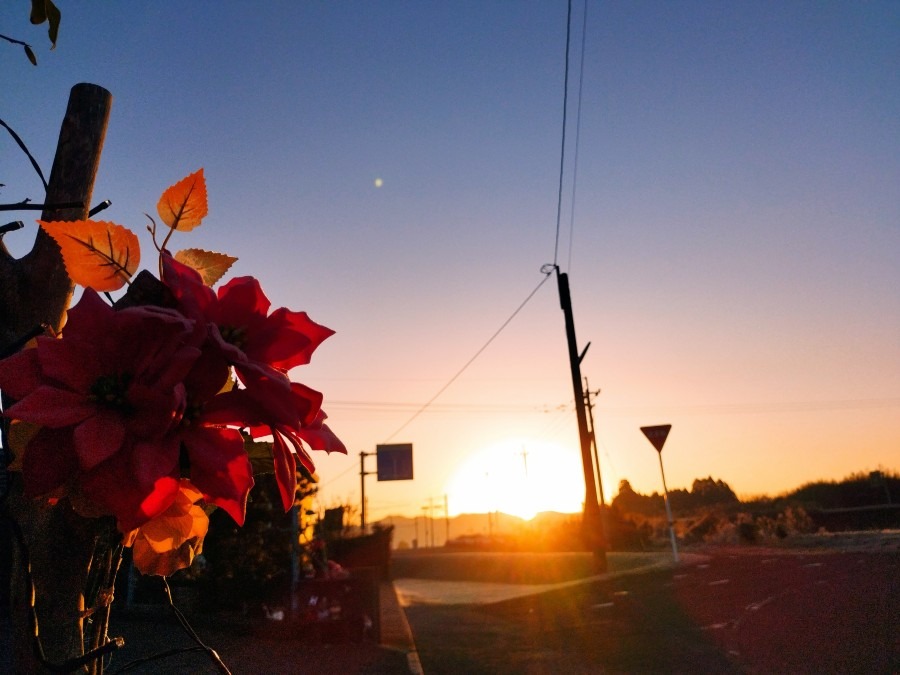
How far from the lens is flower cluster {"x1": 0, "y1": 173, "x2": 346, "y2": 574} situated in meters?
0.56

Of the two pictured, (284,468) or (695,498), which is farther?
(695,498)

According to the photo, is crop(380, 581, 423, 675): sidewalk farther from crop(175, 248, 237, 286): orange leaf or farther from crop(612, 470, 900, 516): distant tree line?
crop(612, 470, 900, 516): distant tree line

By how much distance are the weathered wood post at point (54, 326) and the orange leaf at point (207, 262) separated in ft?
0.70

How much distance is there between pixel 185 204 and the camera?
0.80 meters

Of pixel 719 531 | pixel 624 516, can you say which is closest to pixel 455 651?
pixel 719 531

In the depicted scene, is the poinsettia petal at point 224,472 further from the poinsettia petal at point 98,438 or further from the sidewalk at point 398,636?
the sidewalk at point 398,636

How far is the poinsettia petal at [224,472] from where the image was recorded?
24.2 inches

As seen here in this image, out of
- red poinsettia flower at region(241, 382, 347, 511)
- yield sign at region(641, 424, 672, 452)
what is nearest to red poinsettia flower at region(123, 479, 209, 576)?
red poinsettia flower at region(241, 382, 347, 511)

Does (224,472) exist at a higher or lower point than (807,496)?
lower

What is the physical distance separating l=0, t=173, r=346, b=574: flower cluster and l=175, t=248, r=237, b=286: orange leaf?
0.13 meters

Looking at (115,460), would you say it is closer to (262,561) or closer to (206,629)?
(206,629)

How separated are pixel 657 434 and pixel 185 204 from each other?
12396 millimetres

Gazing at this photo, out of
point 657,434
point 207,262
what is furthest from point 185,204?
point 657,434

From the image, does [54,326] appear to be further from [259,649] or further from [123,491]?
[259,649]
